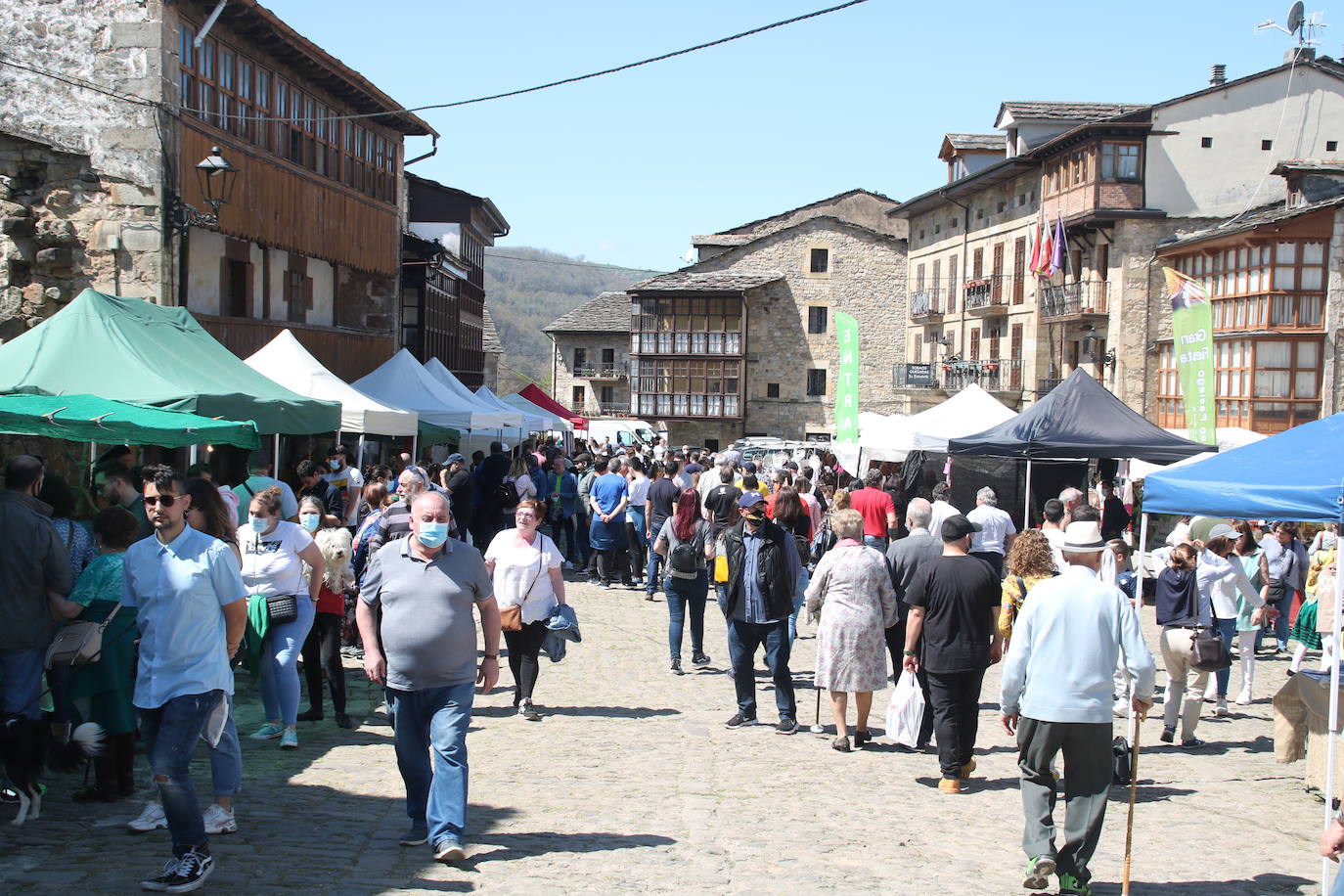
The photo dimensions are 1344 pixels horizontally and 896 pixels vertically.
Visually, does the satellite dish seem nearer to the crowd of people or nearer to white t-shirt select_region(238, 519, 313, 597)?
the crowd of people

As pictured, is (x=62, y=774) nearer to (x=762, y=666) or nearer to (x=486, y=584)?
(x=486, y=584)

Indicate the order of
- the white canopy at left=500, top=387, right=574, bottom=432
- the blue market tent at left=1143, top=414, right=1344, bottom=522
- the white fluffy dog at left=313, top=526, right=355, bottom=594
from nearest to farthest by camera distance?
the blue market tent at left=1143, top=414, right=1344, bottom=522 < the white fluffy dog at left=313, top=526, right=355, bottom=594 < the white canopy at left=500, top=387, right=574, bottom=432

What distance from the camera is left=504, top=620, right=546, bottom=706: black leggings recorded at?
29.2 ft

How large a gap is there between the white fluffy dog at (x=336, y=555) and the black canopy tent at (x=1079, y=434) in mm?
10294

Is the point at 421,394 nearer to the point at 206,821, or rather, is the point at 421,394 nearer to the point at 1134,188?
the point at 206,821

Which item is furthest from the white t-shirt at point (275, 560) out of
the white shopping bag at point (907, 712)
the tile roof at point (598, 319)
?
the tile roof at point (598, 319)

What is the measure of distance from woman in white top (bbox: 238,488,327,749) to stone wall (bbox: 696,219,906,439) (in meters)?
48.4

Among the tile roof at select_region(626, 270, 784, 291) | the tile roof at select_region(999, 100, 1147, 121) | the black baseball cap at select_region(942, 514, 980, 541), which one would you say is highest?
the tile roof at select_region(999, 100, 1147, 121)

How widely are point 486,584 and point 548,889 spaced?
1.41m

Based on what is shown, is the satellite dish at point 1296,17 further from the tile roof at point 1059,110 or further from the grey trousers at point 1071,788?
the grey trousers at point 1071,788

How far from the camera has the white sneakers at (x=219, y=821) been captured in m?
5.80

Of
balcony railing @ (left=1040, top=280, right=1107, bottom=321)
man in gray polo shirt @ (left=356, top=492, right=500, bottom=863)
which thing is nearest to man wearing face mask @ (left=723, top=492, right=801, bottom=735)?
man in gray polo shirt @ (left=356, top=492, right=500, bottom=863)

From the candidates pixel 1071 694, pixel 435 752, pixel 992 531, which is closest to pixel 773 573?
Answer: pixel 1071 694

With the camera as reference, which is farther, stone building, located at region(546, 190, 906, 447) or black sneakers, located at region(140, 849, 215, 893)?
stone building, located at region(546, 190, 906, 447)
